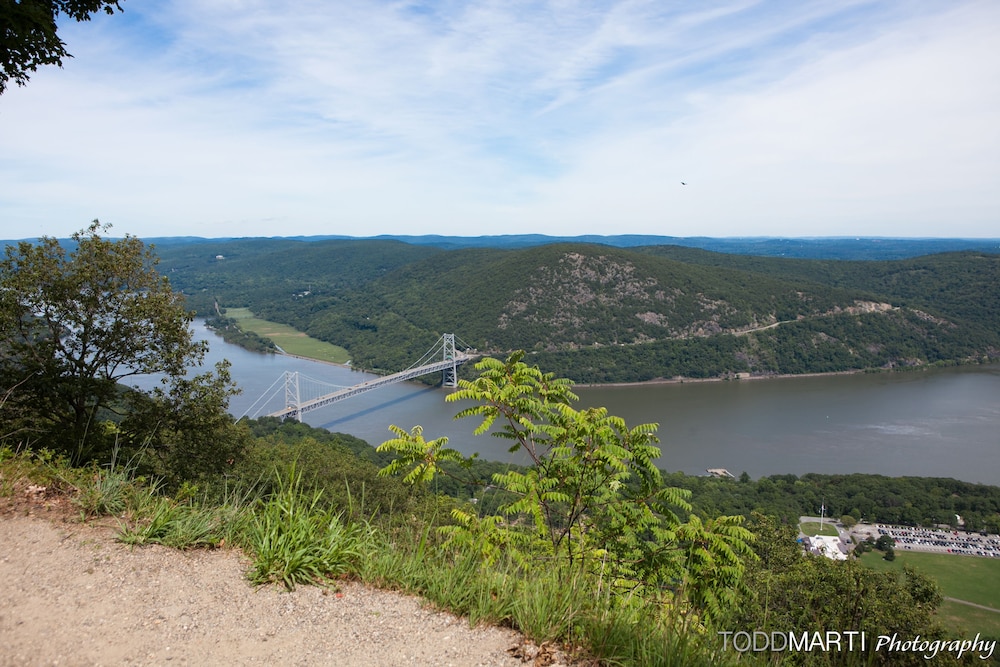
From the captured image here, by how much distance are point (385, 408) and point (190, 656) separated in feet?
97.2

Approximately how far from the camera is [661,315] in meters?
45.6

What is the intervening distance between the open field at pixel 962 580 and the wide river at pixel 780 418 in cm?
534

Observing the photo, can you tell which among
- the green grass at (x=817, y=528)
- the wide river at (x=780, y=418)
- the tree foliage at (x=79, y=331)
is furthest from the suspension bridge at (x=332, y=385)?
the tree foliage at (x=79, y=331)

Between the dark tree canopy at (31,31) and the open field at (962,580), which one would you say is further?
the open field at (962,580)

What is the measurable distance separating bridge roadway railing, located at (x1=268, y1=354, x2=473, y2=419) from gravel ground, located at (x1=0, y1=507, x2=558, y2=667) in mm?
24493

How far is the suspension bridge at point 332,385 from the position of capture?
89.9ft

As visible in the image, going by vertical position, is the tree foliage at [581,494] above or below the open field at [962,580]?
above

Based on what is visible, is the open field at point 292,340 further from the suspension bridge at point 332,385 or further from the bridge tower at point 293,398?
the bridge tower at point 293,398

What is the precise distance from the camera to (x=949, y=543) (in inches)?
659

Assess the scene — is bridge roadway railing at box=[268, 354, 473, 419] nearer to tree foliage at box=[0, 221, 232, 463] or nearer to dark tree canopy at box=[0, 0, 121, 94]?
tree foliage at box=[0, 221, 232, 463]

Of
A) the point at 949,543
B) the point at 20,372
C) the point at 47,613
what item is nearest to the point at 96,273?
the point at 20,372

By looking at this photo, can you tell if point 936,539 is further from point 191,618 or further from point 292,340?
point 292,340

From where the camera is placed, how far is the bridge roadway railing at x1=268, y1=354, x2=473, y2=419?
26.2 m

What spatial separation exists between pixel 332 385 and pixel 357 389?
2951mm
